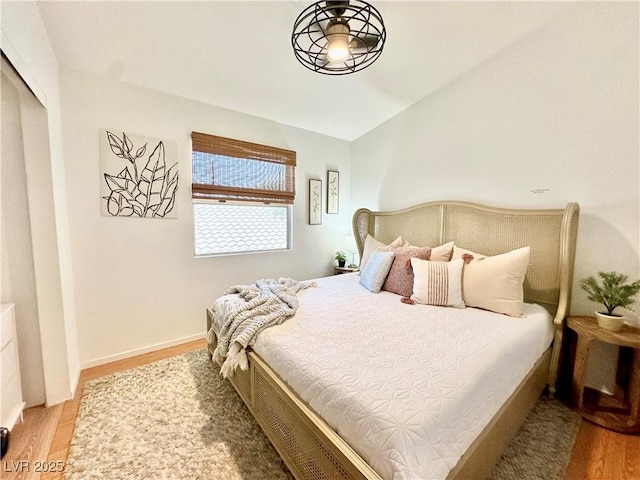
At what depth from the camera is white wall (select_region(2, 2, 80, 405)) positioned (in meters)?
1.61

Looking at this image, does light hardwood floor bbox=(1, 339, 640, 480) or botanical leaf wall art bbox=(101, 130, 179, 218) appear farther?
botanical leaf wall art bbox=(101, 130, 179, 218)

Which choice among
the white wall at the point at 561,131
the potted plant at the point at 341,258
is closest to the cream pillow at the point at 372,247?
the white wall at the point at 561,131

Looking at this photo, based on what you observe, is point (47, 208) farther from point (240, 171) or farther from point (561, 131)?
point (561, 131)

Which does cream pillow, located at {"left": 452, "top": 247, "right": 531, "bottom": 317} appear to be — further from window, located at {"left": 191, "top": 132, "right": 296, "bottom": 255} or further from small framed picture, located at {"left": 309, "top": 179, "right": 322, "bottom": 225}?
window, located at {"left": 191, "top": 132, "right": 296, "bottom": 255}

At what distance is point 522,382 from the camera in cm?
152

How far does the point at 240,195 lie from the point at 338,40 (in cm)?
186

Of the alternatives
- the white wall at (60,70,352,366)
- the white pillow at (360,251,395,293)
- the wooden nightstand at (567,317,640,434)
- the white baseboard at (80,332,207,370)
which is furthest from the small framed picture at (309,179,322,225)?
the wooden nightstand at (567,317,640,434)

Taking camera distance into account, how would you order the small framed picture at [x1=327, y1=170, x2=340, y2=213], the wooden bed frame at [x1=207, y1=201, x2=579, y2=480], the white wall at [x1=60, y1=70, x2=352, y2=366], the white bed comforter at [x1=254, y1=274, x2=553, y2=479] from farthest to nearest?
the small framed picture at [x1=327, y1=170, x2=340, y2=213] < the white wall at [x1=60, y1=70, x2=352, y2=366] < the wooden bed frame at [x1=207, y1=201, x2=579, y2=480] < the white bed comforter at [x1=254, y1=274, x2=553, y2=479]

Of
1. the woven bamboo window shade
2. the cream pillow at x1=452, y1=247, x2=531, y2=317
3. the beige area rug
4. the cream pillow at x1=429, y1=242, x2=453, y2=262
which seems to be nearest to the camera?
the beige area rug

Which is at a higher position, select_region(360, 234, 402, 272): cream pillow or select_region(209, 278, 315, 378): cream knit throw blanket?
select_region(360, 234, 402, 272): cream pillow

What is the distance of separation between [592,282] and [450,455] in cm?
175

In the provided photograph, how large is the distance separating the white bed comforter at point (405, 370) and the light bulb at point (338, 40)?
65.9 inches

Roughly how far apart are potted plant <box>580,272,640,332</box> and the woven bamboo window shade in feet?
9.41

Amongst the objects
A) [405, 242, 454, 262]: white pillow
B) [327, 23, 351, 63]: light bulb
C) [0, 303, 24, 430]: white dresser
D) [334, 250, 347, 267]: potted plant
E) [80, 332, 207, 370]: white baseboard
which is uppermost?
[327, 23, 351, 63]: light bulb
